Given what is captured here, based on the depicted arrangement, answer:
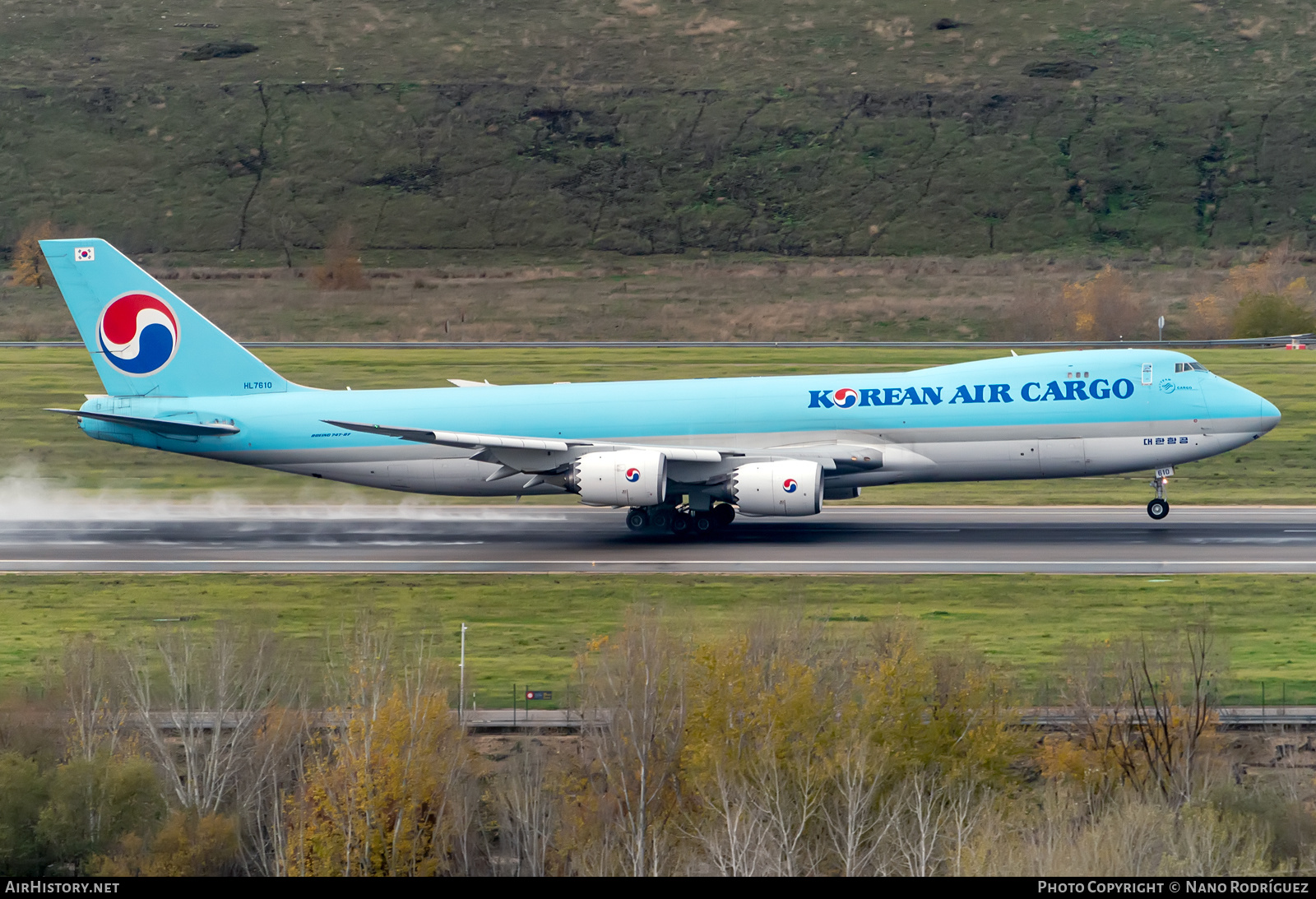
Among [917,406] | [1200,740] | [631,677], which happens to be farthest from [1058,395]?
[631,677]

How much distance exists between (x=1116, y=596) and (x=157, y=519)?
30.7 metres

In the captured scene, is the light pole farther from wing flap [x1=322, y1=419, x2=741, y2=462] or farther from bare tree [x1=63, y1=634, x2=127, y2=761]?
wing flap [x1=322, y1=419, x2=741, y2=462]

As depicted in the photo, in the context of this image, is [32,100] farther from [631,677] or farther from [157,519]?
[631,677]

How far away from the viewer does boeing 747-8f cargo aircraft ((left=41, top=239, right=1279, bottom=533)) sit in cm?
4241

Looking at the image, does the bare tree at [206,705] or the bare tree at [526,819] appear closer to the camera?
the bare tree at [526,819]

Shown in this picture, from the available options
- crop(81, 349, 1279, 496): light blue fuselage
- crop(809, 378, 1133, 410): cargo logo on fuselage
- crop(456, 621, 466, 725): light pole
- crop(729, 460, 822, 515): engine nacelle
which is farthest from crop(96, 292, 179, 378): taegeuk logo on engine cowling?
crop(456, 621, 466, 725): light pole

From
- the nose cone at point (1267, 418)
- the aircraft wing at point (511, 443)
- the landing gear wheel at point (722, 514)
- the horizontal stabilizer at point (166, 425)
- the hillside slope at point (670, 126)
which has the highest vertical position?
the hillside slope at point (670, 126)

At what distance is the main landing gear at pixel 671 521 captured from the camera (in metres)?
44.2

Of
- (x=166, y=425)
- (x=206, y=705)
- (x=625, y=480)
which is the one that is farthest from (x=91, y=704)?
(x=166, y=425)

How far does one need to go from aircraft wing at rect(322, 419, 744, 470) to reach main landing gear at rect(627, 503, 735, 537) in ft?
6.68

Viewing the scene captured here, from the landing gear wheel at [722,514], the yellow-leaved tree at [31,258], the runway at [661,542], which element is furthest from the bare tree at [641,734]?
the yellow-leaved tree at [31,258]

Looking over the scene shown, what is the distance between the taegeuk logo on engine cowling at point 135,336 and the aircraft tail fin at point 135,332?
2 cm

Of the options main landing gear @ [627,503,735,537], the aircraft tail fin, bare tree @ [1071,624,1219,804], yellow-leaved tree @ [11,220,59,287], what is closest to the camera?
bare tree @ [1071,624,1219,804]

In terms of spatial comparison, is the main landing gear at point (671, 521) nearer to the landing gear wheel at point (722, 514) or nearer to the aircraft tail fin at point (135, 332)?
the landing gear wheel at point (722, 514)
